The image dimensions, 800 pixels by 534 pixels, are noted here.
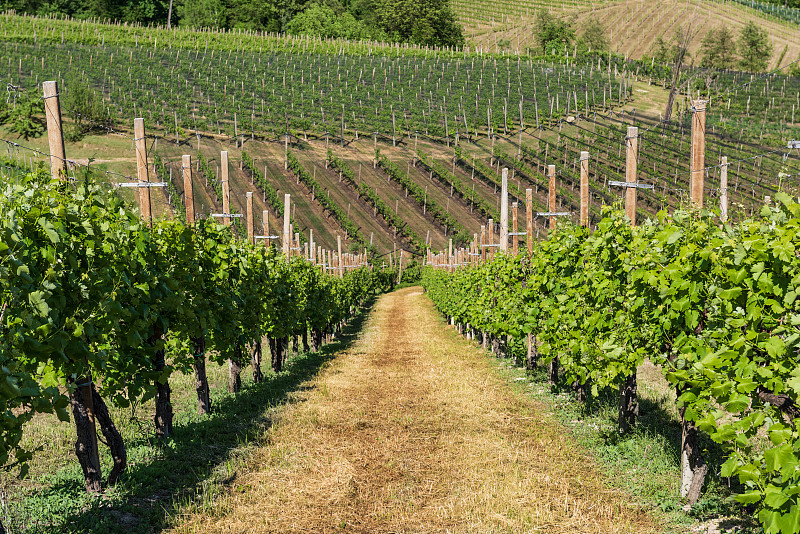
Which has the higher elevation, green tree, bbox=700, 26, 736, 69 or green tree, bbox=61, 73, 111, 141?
green tree, bbox=700, 26, 736, 69

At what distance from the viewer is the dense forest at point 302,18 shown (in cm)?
11800

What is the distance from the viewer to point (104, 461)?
7.45m

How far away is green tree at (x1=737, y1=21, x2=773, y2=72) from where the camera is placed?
102 m

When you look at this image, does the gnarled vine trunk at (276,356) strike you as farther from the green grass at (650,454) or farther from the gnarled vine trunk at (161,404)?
the gnarled vine trunk at (161,404)

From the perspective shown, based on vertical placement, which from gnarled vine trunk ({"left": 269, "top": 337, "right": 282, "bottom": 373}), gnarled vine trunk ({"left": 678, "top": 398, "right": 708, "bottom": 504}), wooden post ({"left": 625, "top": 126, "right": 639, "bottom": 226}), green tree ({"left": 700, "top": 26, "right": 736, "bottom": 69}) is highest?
green tree ({"left": 700, "top": 26, "right": 736, "bottom": 69})

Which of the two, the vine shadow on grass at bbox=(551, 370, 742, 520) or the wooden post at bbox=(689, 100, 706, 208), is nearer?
the vine shadow on grass at bbox=(551, 370, 742, 520)

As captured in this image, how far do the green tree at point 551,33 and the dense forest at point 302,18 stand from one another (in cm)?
1454

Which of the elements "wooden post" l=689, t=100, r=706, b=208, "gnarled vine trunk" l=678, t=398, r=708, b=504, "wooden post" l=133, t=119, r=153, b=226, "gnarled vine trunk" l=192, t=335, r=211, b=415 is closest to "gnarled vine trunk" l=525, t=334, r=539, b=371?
"wooden post" l=689, t=100, r=706, b=208

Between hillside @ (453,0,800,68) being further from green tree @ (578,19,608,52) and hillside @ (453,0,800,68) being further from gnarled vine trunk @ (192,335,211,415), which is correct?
gnarled vine trunk @ (192,335,211,415)

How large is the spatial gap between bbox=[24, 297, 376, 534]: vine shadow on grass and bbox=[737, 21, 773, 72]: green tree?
11228 centimetres

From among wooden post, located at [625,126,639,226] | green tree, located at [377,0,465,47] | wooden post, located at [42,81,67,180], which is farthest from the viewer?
green tree, located at [377,0,465,47]

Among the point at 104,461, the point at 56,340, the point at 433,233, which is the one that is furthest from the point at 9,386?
the point at 433,233

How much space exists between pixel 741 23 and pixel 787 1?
25328mm

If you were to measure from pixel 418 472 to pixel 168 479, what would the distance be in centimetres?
263
